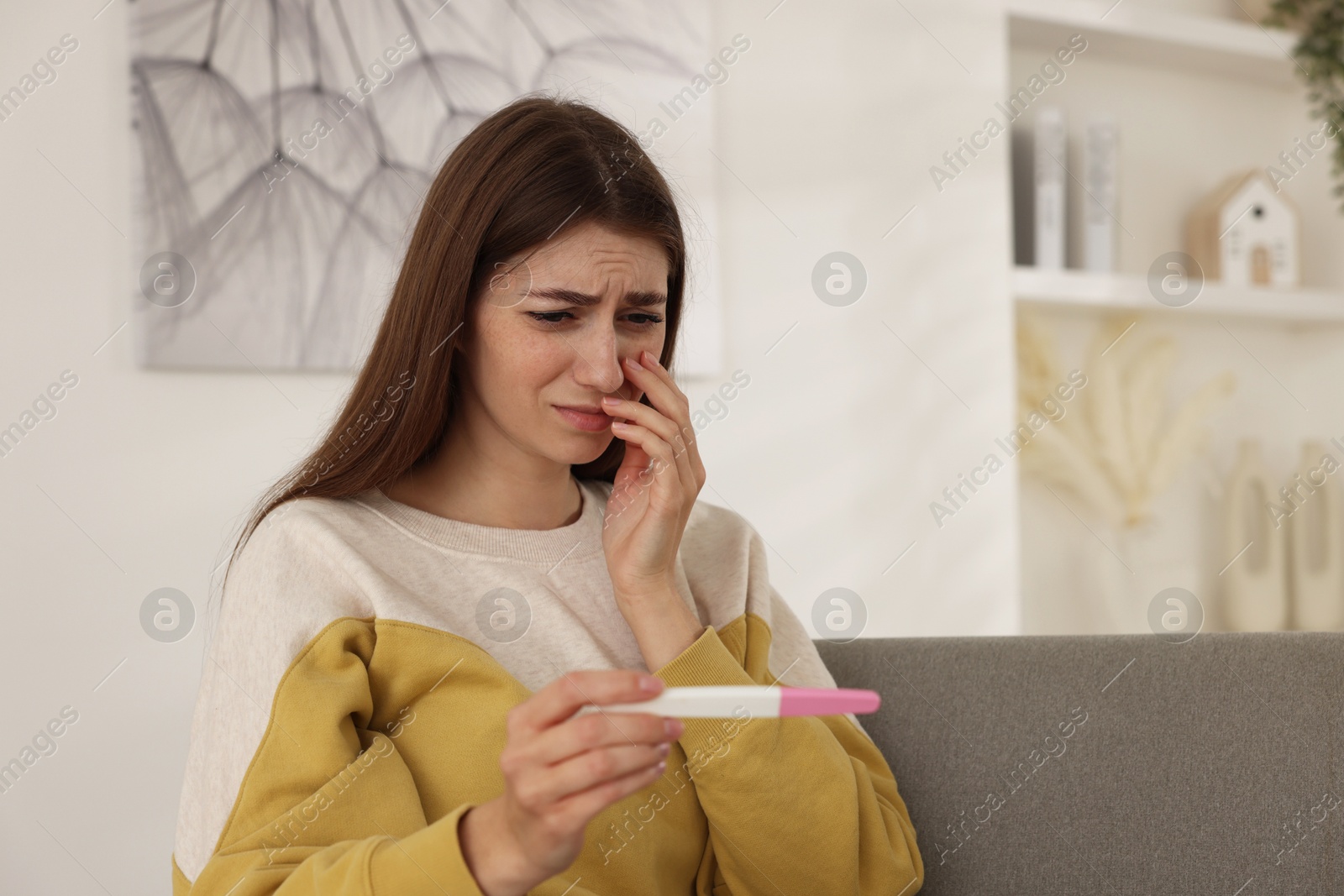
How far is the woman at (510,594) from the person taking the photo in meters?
1.05

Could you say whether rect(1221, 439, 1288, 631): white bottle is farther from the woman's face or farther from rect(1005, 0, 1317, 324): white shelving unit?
the woman's face

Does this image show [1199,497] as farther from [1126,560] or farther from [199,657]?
[199,657]

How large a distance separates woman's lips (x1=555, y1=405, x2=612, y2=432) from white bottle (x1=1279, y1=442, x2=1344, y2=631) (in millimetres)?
2728

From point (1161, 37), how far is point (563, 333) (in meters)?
2.57

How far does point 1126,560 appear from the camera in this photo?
3162mm

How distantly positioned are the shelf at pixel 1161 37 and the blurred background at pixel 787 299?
13 millimetres

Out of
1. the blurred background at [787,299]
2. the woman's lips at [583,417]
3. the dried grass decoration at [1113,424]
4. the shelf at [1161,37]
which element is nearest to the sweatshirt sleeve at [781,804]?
the woman's lips at [583,417]

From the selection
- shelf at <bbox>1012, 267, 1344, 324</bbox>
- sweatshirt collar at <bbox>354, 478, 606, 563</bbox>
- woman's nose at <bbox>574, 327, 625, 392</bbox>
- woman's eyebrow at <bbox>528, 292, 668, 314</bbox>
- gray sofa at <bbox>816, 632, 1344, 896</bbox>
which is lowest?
gray sofa at <bbox>816, 632, 1344, 896</bbox>

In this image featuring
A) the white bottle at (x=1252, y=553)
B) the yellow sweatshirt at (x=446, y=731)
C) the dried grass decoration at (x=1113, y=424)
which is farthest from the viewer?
the white bottle at (x=1252, y=553)

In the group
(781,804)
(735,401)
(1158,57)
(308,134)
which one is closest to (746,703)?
(781,804)

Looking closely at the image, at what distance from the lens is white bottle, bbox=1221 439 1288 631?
126 inches

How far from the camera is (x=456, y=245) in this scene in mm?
1215

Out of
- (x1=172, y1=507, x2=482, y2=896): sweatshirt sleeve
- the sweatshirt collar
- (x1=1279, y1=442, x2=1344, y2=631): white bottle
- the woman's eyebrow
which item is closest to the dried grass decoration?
(x1=1279, y1=442, x2=1344, y2=631): white bottle

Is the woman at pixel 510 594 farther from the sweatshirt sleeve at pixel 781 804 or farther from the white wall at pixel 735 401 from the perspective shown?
the white wall at pixel 735 401
